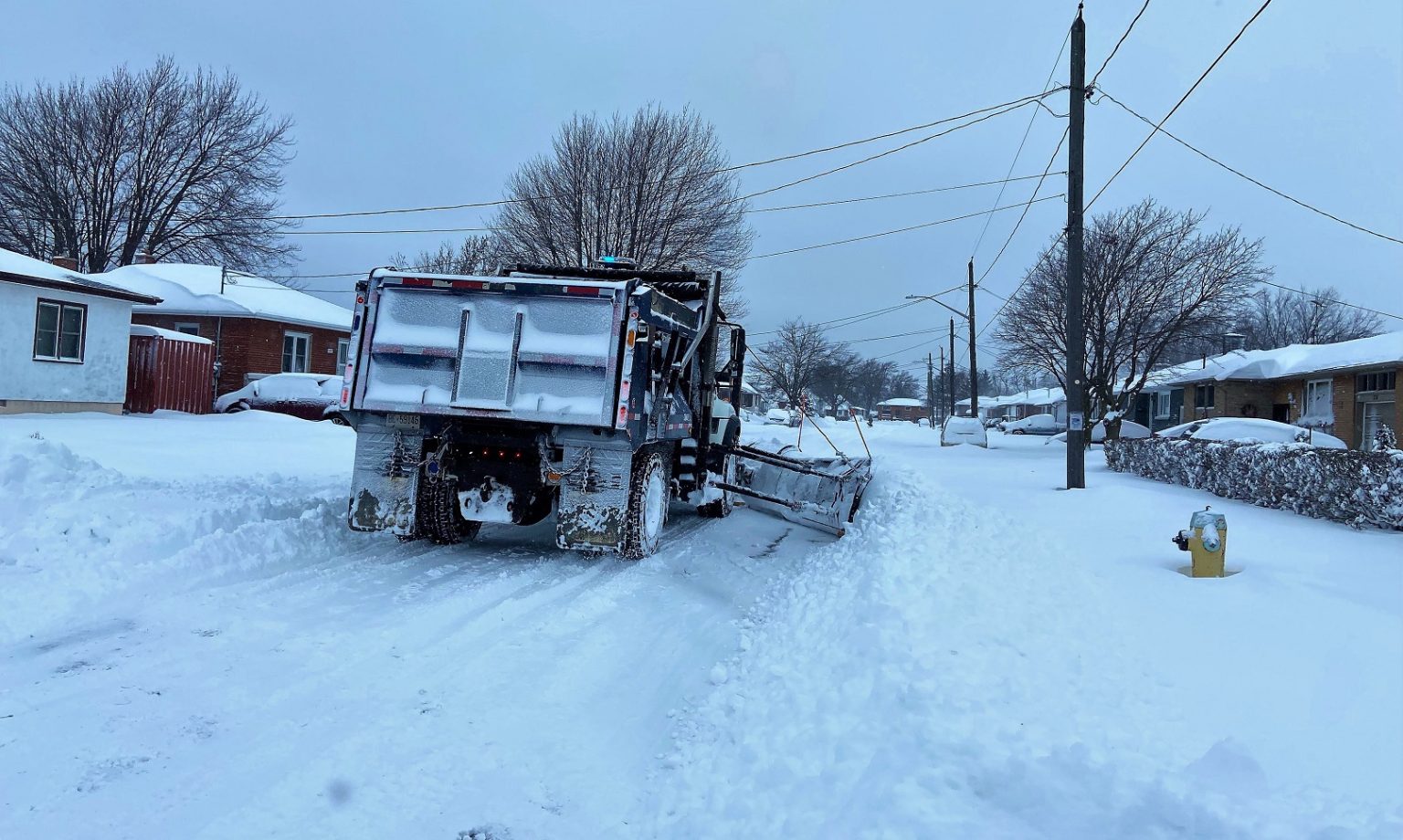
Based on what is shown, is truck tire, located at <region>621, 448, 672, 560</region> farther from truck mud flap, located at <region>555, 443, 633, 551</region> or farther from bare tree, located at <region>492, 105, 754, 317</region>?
bare tree, located at <region>492, 105, 754, 317</region>

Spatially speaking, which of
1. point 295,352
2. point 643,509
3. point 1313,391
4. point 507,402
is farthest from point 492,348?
Answer: point 1313,391

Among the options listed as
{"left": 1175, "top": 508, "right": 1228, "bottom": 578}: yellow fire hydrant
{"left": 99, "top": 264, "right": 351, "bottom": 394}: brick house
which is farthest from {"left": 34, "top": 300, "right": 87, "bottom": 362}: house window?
{"left": 1175, "top": 508, "right": 1228, "bottom": 578}: yellow fire hydrant

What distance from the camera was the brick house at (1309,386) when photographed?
27.0 meters

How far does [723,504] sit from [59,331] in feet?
54.7

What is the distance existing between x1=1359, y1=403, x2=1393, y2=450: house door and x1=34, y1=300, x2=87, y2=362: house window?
115 feet

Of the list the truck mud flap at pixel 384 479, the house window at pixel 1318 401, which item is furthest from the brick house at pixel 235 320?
the house window at pixel 1318 401

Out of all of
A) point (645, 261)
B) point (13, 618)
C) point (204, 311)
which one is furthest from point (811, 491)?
point (204, 311)

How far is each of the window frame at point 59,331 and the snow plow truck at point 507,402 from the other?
15.7 meters

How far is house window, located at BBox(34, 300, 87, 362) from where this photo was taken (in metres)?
19.1

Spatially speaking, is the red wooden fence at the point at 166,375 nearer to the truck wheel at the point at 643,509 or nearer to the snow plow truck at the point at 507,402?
the snow plow truck at the point at 507,402

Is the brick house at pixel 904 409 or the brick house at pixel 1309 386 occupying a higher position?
the brick house at pixel 904 409

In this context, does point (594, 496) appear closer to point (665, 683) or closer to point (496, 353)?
point (496, 353)

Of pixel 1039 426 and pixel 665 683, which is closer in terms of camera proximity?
pixel 665 683

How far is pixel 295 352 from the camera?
102ft
